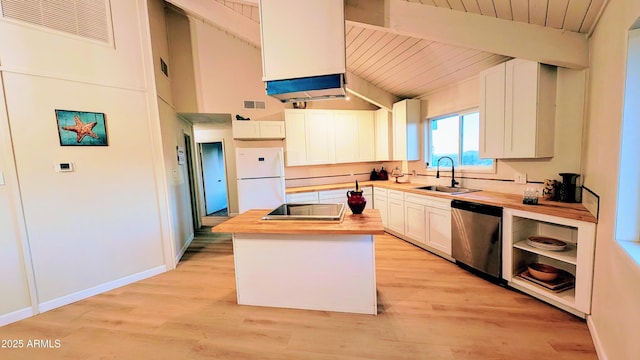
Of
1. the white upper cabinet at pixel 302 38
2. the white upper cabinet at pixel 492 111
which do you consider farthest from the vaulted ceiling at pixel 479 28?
the white upper cabinet at pixel 302 38

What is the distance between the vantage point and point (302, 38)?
2.07 meters

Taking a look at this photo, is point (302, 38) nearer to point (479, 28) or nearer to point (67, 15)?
point (479, 28)

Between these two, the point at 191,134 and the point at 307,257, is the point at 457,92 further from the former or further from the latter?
the point at 191,134

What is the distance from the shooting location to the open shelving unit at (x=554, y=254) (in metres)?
1.86

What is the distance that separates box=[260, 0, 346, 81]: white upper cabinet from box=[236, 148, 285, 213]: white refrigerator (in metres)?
1.81

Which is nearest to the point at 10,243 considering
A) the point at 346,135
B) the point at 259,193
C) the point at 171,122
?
the point at 171,122

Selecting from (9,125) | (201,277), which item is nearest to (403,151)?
(201,277)

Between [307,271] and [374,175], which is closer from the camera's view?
[307,271]

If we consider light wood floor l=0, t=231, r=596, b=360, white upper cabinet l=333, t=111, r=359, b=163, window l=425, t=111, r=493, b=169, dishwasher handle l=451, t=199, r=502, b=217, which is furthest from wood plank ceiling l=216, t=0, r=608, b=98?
light wood floor l=0, t=231, r=596, b=360

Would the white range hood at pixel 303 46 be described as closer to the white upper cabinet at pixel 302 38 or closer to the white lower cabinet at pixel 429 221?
the white upper cabinet at pixel 302 38

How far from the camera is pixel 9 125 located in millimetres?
2223

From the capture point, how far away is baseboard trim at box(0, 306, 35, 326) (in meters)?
2.19

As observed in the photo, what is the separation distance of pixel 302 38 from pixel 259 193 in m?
2.43

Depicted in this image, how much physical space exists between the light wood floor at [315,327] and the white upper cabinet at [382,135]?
250 cm
